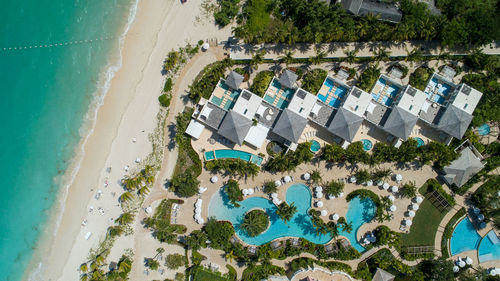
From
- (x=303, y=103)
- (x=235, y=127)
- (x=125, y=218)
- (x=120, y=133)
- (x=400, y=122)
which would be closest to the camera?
(x=400, y=122)

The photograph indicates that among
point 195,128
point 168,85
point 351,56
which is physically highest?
point 351,56

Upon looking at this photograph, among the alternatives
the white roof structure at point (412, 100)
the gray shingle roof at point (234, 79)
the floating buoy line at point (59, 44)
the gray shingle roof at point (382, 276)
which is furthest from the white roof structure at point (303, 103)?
the floating buoy line at point (59, 44)

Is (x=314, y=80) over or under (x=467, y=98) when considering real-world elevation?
under

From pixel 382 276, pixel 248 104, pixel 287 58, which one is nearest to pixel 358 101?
pixel 287 58

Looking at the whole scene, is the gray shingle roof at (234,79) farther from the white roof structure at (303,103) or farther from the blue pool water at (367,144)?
→ the blue pool water at (367,144)

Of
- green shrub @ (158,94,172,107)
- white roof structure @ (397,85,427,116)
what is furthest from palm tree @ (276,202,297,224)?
green shrub @ (158,94,172,107)

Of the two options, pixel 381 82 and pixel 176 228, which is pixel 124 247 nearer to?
pixel 176 228

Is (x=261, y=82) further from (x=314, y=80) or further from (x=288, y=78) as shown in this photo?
(x=314, y=80)
